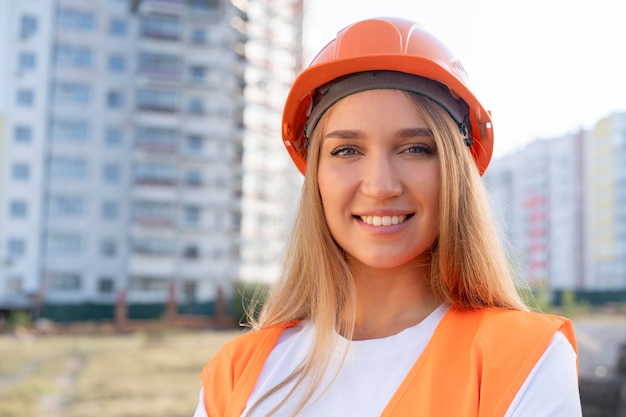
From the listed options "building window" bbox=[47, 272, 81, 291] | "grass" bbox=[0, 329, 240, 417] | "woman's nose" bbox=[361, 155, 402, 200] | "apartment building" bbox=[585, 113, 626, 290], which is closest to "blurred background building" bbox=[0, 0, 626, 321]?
"building window" bbox=[47, 272, 81, 291]

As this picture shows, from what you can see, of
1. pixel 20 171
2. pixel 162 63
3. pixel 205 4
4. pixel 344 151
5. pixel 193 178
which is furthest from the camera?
pixel 205 4

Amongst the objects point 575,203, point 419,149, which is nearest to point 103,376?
point 419,149

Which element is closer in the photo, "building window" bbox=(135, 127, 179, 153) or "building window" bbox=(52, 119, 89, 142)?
"building window" bbox=(135, 127, 179, 153)

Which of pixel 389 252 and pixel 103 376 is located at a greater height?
pixel 389 252

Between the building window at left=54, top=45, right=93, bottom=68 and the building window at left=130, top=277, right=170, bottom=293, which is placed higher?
the building window at left=54, top=45, right=93, bottom=68

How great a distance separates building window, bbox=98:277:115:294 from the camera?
142 ft

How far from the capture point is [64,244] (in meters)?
42.9

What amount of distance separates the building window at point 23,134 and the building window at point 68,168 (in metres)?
1.76

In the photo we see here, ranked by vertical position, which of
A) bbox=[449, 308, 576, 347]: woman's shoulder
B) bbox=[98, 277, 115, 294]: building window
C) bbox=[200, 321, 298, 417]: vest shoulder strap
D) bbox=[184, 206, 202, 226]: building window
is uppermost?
bbox=[184, 206, 202, 226]: building window

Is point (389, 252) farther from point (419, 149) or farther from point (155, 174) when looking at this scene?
point (155, 174)

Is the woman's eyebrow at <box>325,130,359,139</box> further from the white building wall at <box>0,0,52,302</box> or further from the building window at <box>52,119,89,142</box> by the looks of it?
the building window at <box>52,119,89,142</box>

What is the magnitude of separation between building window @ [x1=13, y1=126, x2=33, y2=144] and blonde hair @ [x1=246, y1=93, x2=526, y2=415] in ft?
146

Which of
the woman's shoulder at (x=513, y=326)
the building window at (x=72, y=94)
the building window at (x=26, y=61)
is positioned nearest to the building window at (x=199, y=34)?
the building window at (x=72, y=94)

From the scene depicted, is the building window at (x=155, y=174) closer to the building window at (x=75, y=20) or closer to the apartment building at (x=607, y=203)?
the building window at (x=75, y=20)
